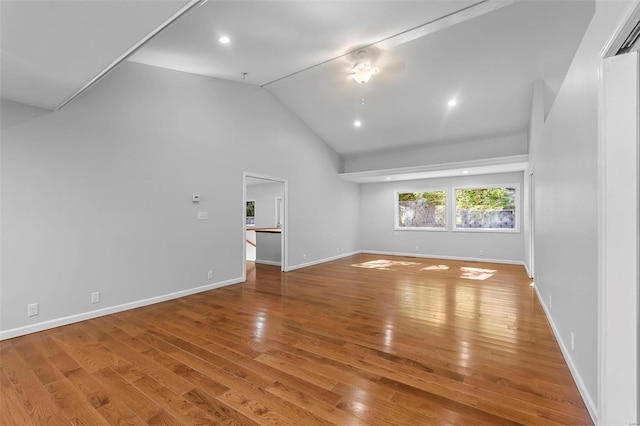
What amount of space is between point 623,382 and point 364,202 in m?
8.13

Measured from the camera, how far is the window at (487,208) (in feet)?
23.7

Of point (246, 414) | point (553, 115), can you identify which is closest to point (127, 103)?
point (246, 414)

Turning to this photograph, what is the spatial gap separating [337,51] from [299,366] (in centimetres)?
398

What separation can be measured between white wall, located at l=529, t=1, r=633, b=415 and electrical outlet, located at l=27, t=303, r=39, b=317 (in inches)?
192

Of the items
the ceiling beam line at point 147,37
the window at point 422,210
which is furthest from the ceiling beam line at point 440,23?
the window at point 422,210

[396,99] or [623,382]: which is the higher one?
[396,99]

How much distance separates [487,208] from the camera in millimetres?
7500

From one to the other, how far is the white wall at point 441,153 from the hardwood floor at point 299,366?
3681 millimetres

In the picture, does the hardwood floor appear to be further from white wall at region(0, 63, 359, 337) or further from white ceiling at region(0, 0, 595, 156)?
white ceiling at region(0, 0, 595, 156)

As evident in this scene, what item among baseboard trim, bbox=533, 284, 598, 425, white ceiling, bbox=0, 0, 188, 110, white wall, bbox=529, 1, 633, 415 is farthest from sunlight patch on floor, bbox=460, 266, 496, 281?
white ceiling, bbox=0, 0, 188, 110

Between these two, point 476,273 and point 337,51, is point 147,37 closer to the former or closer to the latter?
point 337,51

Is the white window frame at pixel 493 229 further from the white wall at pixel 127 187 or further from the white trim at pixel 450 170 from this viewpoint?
the white wall at pixel 127 187

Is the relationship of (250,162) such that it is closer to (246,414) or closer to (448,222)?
(246,414)

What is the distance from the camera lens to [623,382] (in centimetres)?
131
